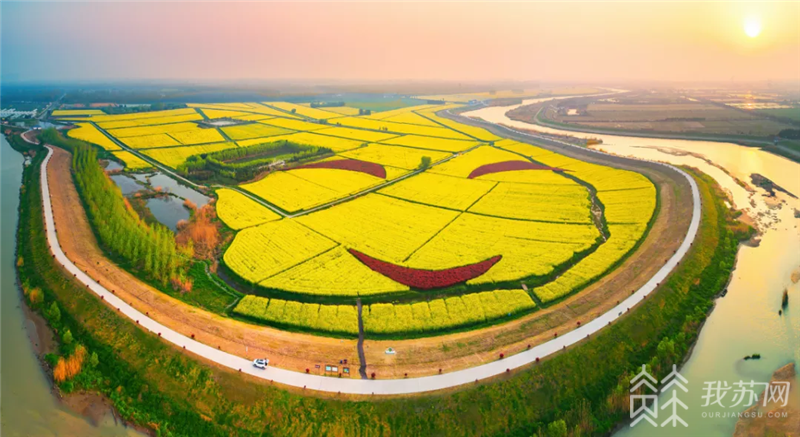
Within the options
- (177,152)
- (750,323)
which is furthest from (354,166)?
(750,323)

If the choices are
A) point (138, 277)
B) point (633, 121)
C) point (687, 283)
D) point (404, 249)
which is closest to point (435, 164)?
point (404, 249)

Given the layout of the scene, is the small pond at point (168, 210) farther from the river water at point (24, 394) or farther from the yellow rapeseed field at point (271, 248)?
the river water at point (24, 394)

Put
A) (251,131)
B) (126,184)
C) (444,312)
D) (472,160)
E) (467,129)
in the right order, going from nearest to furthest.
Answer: (444,312), (126,184), (472,160), (251,131), (467,129)

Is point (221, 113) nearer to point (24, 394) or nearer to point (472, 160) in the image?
point (472, 160)

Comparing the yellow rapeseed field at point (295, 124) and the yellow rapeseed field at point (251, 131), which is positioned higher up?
the yellow rapeseed field at point (295, 124)

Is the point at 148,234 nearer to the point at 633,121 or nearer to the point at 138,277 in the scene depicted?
the point at 138,277

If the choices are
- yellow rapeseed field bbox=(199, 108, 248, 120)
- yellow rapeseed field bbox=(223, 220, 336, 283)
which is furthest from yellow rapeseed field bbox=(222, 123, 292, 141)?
yellow rapeseed field bbox=(223, 220, 336, 283)

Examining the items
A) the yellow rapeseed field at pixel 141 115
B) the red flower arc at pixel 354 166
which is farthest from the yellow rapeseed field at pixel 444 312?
the yellow rapeseed field at pixel 141 115
